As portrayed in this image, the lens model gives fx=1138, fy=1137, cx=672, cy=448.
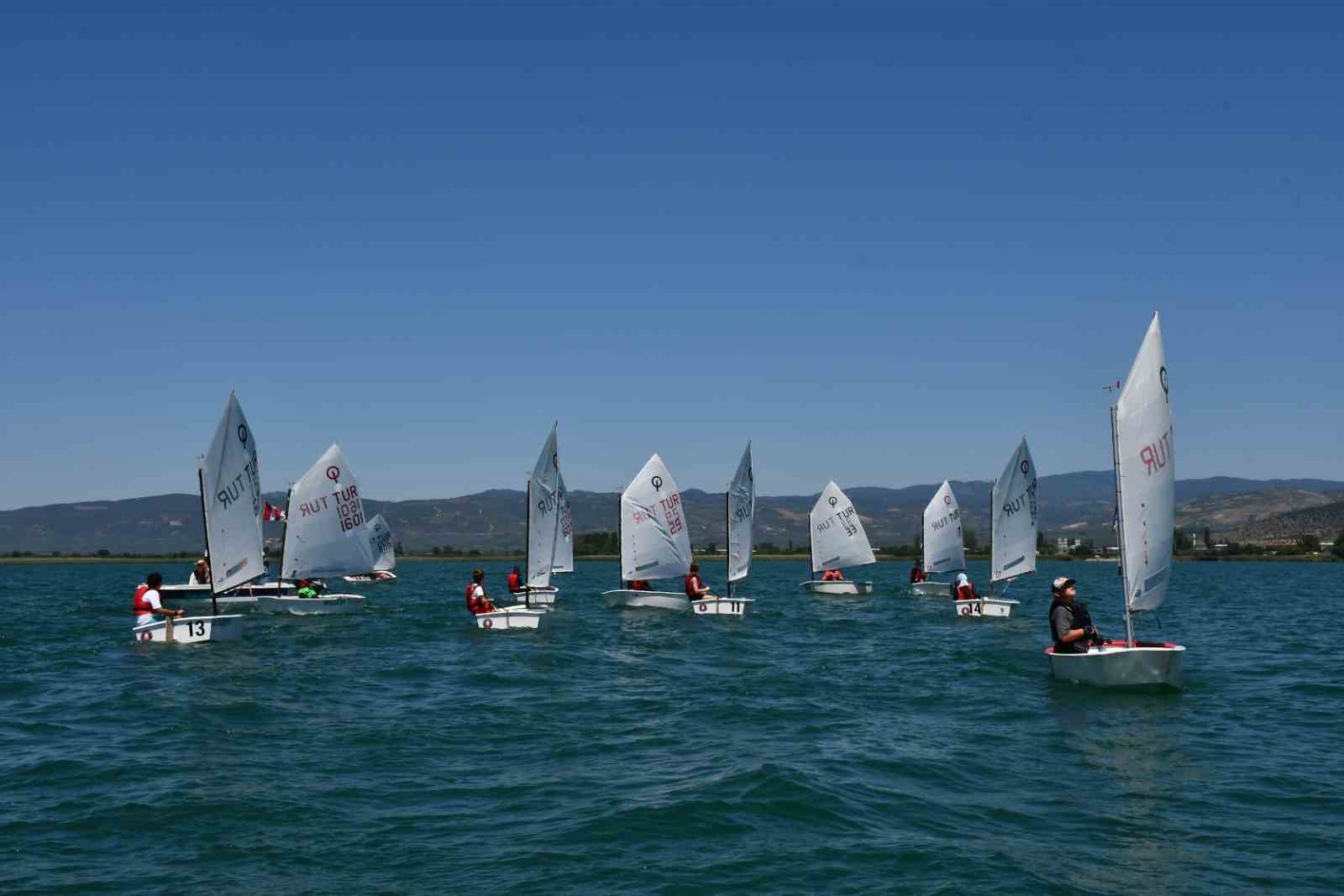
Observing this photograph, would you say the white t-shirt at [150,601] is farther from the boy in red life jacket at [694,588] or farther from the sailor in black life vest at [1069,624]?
the sailor in black life vest at [1069,624]

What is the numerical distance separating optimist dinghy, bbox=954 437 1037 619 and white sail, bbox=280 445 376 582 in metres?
28.6

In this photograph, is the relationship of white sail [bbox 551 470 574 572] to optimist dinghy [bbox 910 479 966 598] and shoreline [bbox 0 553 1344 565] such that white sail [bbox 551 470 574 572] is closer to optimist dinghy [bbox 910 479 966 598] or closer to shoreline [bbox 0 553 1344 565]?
optimist dinghy [bbox 910 479 966 598]

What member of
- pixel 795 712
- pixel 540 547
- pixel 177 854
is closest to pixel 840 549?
pixel 540 547

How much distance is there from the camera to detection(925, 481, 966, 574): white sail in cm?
6203

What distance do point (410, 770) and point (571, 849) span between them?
16.4 feet

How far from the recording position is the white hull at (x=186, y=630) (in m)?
31.7

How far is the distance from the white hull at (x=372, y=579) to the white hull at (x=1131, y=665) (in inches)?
2312

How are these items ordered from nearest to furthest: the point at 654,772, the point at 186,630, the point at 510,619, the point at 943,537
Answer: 1. the point at 654,772
2. the point at 186,630
3. the point at 510,619
4. the point at 943,537

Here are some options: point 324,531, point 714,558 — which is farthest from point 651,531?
point 714,558

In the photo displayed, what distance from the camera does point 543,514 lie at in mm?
44500

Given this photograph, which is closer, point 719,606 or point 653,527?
point 719,606

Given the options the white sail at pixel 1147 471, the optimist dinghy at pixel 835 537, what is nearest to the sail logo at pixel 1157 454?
the white sail at pixel 1147 471

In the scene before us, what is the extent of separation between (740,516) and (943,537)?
16.8m

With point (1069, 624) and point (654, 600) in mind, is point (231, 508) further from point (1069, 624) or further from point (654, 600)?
point (1069, 624)
